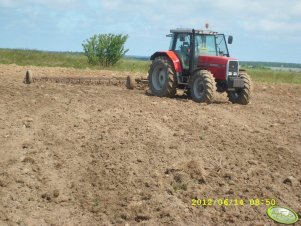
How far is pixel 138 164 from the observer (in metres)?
7.09

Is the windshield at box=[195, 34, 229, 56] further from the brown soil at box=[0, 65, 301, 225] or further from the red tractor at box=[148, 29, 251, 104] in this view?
the brown soil at box=[0, 65, 301, 225]

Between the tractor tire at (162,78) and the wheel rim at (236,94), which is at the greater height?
the tractor tire at (162,78)

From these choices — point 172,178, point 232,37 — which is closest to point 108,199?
point 172,178

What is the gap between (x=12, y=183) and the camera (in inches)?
256

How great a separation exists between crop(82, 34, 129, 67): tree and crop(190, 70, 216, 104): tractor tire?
23.0 metres

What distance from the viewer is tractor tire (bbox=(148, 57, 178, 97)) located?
12883mm

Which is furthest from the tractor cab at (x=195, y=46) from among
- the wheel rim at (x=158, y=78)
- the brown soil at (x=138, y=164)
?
the brown soil at (x=138, y=164)

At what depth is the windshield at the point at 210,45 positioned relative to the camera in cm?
1245

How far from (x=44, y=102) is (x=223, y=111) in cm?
374

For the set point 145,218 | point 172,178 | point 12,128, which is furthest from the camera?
point 12,128

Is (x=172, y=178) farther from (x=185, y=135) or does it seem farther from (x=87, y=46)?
(x=87, y=46)

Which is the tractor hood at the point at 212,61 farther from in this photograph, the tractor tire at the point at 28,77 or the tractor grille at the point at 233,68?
the tractor tire at the point at 28,77
